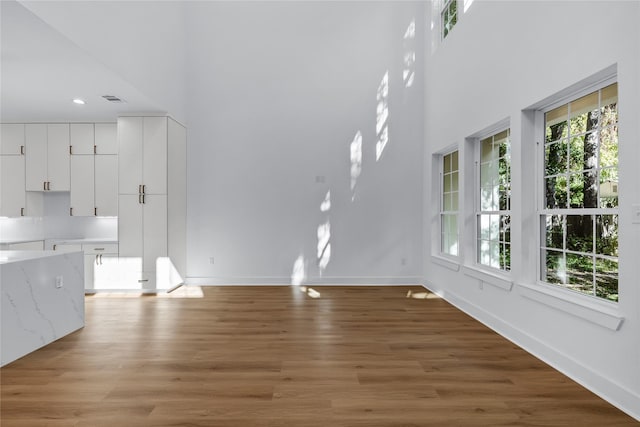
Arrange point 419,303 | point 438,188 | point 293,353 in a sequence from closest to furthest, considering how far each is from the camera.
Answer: point 293,353, point 419,303, point 438,188

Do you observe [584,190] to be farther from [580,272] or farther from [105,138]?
[105,138]

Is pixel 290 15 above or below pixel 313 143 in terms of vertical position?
above

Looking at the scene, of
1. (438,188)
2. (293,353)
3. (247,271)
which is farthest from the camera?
(247,271)

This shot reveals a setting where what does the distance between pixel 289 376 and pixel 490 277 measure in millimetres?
2512

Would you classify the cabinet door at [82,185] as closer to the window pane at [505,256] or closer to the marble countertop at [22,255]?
the marble countertop at [22,255]

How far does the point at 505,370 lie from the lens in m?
3.04

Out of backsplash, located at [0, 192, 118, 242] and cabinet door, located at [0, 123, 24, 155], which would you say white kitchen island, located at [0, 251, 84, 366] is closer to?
backsplash, located at [0, 192, 118, 242]

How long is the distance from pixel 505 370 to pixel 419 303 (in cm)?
236

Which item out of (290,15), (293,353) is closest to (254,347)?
(293,353)

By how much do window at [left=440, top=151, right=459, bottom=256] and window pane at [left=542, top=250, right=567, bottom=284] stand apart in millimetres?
2137

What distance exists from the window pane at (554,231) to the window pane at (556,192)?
105mm

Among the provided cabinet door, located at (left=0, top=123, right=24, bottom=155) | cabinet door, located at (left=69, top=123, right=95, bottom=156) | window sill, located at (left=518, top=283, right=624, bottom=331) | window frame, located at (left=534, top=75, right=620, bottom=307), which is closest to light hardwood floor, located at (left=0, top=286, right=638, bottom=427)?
window sill, located at (left=518, top=283, right=624, bottom=331)

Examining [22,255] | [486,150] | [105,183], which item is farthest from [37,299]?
[486,150]

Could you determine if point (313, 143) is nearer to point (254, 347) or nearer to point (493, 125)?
point (493, 125)
